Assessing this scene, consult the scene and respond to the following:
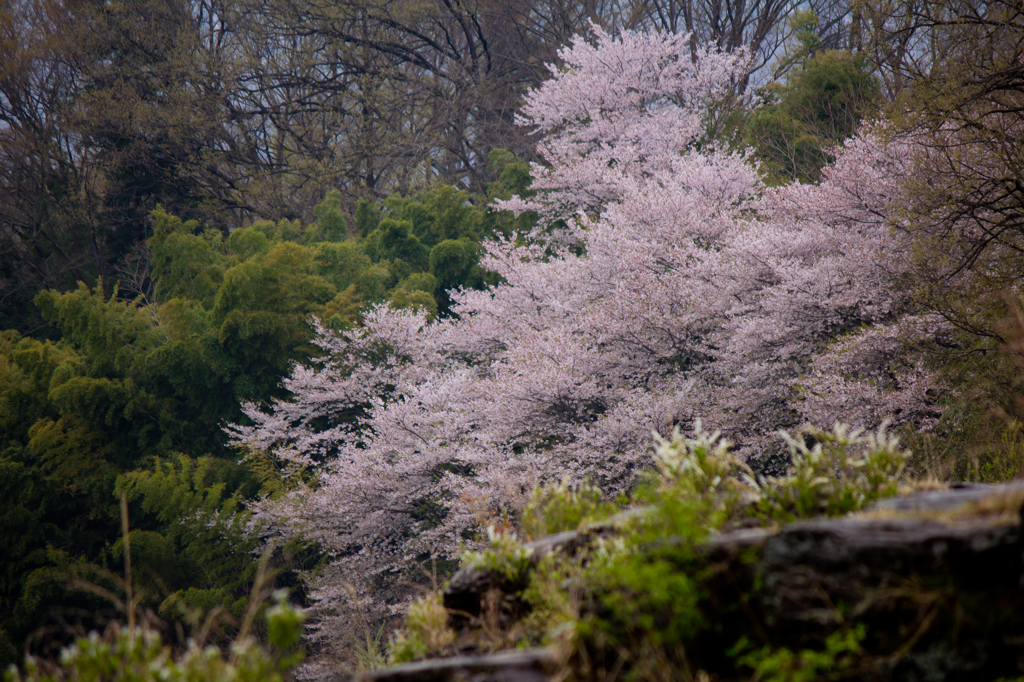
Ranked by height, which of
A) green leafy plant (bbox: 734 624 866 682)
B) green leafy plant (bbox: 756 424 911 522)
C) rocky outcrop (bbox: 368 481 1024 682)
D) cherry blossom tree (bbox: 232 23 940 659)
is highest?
cherry blossom tree (bbox: 232 23 940 659)

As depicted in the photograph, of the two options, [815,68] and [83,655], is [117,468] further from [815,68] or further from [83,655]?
[815,68]

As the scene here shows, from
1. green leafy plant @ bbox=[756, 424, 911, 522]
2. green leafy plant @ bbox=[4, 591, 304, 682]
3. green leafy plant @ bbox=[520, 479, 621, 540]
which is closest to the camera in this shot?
green leafy plant @ bbox=[4, 591, 304, 682]

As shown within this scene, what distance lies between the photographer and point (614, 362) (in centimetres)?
964

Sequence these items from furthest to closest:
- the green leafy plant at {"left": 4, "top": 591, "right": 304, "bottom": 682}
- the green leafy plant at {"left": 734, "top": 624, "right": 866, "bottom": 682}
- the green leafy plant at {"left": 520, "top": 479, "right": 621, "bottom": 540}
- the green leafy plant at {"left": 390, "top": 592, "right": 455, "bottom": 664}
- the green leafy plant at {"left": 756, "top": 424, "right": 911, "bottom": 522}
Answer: the green leafy plant at {"left": 520, "top": 479, "right": 621, "bottom": 540} < the green leafy plant at {"left": 390, "top": 592, "right": 455, "bottom": 664} < the green leafy plant at {"left": 756, "top": 424, "right": 911, "bottom": 522} < the green leafy plant at {"left": 4, "top": 591, "right": 304, "bottom": 682} < the green leafy plant at {"left": 734, "top": 624, "right": 866, "bottom": 682}

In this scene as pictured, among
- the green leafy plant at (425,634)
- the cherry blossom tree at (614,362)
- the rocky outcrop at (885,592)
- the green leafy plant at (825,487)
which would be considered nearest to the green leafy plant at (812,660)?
the rocky outcrop at (885,592)

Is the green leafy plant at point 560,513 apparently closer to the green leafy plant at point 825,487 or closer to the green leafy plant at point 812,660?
the green leafy plant at point 825,487

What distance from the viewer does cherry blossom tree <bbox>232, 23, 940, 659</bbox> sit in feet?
27.1

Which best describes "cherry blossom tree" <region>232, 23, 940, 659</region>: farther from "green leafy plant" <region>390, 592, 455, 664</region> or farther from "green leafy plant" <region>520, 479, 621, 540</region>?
"green leafy plant" <region>390, 592, 455, 664</region>

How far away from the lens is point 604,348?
32.2 feet

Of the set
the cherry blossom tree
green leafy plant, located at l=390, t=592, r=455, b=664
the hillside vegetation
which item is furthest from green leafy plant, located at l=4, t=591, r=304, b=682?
the cherry blossom tree

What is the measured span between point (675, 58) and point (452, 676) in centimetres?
1786

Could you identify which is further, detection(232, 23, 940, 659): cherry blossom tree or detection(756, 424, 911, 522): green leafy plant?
detection(232, 23, 940, 659): cherry blossom tree

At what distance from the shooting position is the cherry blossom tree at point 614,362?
27.1ft

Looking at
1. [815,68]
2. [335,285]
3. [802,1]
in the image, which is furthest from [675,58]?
[335,285]
